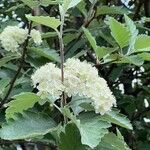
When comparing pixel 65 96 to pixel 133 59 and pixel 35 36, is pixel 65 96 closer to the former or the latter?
pixel 133 59

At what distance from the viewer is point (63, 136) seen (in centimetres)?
108

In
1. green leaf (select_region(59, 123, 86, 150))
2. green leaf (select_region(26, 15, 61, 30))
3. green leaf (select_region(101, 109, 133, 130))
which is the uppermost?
green leaf (select_region(26, 15, 61, 30))

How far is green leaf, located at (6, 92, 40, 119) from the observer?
1.08 m

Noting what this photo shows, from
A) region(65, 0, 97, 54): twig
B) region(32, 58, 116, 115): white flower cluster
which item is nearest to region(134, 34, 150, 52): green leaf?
region(32, 58, 116, 115): white flower cluster

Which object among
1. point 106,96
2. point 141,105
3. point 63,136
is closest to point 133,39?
point 106,96

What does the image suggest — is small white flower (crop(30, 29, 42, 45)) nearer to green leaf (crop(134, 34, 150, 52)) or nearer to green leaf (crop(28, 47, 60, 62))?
green leaf (crop(28, 47, 60, 62))

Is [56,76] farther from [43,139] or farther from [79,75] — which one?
[43,139]

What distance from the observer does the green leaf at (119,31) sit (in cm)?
115

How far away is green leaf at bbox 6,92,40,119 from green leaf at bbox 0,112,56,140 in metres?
0.02

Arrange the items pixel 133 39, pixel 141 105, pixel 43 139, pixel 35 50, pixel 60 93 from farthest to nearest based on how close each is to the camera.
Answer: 1. pixel 141 105
2. pixel 35 50
3. pixel 43 139
4. pixel 133 39
5. pixel 60 93

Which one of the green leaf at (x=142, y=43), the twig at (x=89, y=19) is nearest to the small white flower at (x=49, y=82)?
the green leaf at (x=142, y=43)

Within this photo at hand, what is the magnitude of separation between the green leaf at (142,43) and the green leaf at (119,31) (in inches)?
1.0

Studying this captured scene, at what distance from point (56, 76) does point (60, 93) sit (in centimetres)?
4

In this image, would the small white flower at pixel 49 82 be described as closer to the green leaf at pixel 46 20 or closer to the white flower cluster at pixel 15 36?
the green leaf at pixel 46 20
